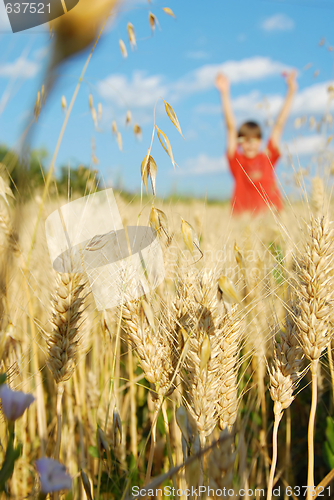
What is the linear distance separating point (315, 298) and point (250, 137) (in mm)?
5372

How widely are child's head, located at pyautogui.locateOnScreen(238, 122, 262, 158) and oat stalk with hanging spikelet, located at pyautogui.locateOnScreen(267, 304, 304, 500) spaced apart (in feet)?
17.3

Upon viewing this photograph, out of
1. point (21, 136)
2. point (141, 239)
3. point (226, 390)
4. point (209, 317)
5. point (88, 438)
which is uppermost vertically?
point (21, 136)

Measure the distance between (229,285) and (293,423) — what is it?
1114 mm

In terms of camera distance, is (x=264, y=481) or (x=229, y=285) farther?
(x=264, y=481)

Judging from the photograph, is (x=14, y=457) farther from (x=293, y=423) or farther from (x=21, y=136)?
(x=293, y=423)

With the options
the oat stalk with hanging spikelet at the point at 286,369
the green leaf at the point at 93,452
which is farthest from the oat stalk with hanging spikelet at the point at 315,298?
the green leaf at the point at 93,452

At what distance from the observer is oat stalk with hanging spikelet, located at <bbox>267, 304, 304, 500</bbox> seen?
0.65 metres

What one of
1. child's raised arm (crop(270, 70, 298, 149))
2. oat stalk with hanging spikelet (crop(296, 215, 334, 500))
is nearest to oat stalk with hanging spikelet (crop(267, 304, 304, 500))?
oat stalk with hanging spikelet (crop(296, 215, 334, 500))

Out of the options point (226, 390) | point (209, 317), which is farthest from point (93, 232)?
point (226, 390)

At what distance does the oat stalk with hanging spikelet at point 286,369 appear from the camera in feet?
2.12

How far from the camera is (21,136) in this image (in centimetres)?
39

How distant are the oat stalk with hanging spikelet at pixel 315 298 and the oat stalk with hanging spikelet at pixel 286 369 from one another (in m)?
0.03

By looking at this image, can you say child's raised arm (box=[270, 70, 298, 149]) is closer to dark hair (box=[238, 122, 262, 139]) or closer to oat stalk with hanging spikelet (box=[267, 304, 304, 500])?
dark hair (box=[238, 122, 262, 139])

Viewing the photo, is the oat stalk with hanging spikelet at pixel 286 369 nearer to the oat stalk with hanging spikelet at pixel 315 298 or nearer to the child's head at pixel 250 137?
the oat stalk with hanging spikelet at pixel 315 298
